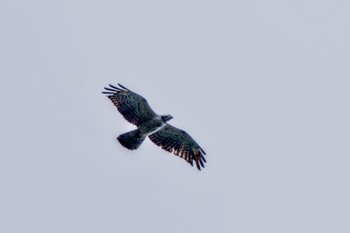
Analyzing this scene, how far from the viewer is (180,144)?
28.5 m

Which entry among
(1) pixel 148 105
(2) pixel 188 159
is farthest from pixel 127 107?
(2) pixel 188 159

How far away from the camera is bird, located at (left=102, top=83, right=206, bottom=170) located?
90.5 feet

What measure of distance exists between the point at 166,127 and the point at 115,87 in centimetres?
209

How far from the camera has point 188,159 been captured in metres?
28.3

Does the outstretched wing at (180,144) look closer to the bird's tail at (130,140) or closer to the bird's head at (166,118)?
the bird's head at (166,118)

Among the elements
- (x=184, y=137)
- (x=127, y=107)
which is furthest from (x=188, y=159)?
(x=127, y=107)

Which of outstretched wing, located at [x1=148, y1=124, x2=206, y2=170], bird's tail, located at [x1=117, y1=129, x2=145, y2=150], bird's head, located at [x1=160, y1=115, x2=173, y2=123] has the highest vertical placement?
bird's head, located at [x1=160, y1=115, x2=173, y2=123]

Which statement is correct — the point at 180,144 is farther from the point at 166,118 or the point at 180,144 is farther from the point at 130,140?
the point at 130,140

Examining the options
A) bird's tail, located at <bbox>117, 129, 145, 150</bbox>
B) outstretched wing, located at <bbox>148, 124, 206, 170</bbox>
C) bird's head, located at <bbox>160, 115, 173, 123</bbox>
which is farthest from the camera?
outstretched wing, located at <bbox>148, 124, 206, 170</bbox>

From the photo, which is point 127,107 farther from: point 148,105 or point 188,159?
point 188,159

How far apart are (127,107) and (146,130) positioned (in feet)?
3.34

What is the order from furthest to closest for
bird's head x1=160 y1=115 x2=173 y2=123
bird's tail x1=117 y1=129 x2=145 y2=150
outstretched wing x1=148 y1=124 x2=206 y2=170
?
outstretched wing x1=148 y1=124 x2=206 y2=170, bird's head x1=160 y1=115 x2=173 y2=123, bird's tail x1=117 y1=129 x2=145 y2=150

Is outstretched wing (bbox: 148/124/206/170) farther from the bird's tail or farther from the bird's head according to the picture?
the bird's tail

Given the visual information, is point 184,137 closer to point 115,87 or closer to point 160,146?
point 160,146
